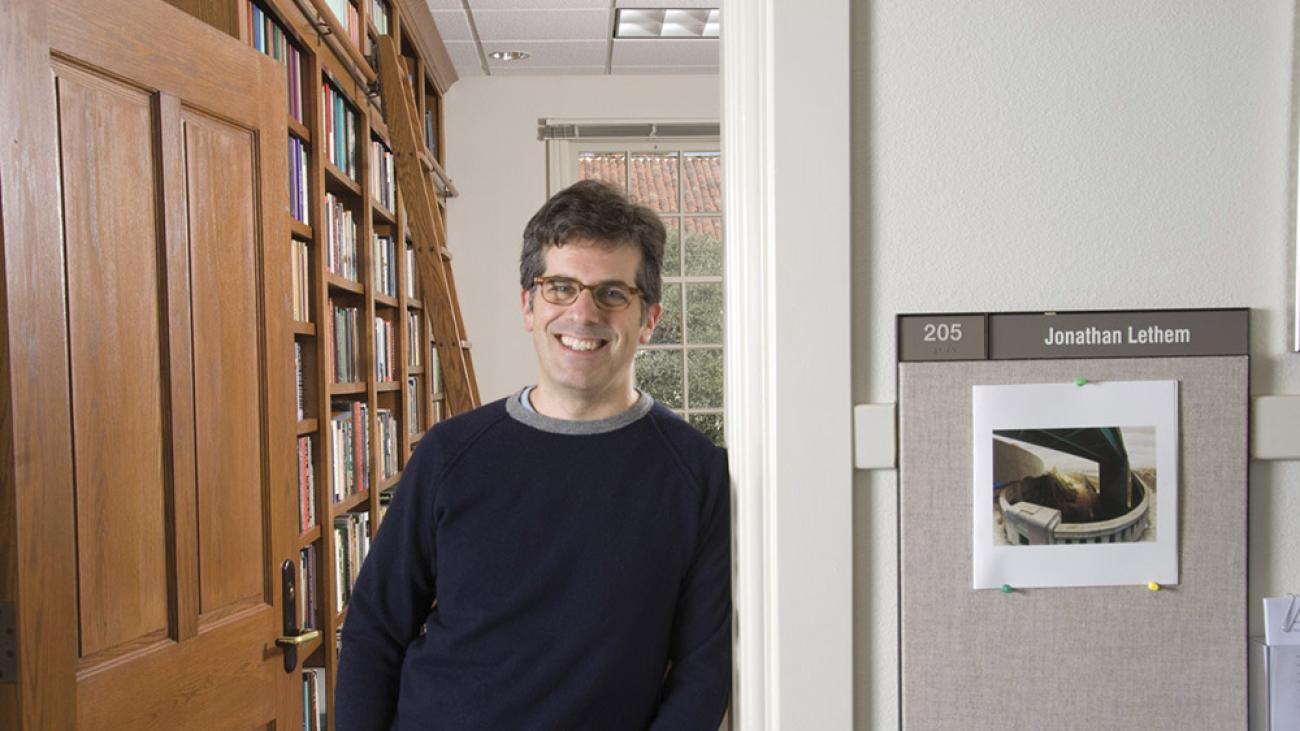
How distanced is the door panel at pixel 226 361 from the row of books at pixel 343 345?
3.38ft

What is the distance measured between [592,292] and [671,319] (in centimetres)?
445

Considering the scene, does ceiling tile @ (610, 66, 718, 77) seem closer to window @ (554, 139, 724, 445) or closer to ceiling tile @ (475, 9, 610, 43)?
window @ (554, 139, 724, 445)

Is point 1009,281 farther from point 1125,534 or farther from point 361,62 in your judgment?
point 361,62

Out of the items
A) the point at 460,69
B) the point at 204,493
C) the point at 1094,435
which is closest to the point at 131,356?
the point at 204,493

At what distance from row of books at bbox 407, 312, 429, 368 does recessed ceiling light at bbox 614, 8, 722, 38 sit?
1694 millimetres

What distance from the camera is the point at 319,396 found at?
3004 mm

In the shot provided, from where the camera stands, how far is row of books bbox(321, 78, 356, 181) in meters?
3.25

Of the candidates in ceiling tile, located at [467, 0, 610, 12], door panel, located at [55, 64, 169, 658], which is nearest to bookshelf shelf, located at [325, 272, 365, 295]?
door panel, located at [55, 64, 169, 658]

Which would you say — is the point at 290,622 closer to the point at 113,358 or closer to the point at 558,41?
the point at 113,358

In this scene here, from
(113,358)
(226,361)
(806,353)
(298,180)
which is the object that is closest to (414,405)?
(298,180)

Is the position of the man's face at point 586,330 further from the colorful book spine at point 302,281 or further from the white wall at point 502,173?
the white wall at point 502,173

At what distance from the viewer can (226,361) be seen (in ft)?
6.60

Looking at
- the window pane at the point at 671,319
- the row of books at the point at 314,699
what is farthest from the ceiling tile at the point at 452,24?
the row of books at the point at 314,699

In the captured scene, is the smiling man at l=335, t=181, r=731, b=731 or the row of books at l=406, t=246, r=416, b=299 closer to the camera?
the smiling man at l=335, t=181, r=731, b=731
